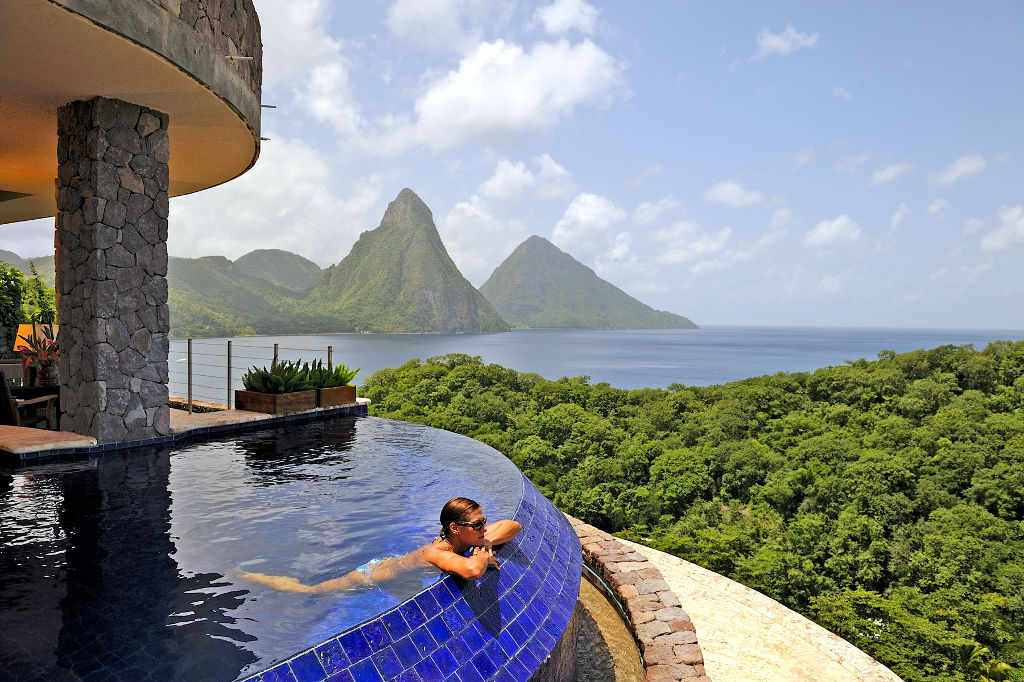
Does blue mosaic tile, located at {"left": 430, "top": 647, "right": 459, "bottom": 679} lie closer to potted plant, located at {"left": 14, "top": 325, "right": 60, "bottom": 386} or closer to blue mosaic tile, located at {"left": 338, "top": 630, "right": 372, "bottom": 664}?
blue mosaic tile, located at {"left": 338, "top": 630, "right": 372, "bottom": 664}

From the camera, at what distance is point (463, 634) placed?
2.80 metres

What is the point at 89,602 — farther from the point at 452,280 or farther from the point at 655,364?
the point at 452,280

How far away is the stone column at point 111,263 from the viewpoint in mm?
5438

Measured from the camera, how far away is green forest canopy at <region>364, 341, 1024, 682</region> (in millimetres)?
7738

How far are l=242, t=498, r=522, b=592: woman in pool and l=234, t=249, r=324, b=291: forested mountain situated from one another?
410 ft

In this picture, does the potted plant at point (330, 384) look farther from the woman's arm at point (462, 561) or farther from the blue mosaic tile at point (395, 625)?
the blue mosaic tile at point (395, 625)

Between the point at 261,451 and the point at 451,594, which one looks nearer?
the point at 451,594

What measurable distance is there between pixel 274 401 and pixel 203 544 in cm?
407

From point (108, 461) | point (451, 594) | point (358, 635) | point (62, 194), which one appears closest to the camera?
point (358, 635)

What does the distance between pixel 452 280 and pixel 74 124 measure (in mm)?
103251

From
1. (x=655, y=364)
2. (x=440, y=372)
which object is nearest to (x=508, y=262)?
(x=655, y=364)

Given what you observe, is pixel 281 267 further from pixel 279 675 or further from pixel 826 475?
pixel 279 675

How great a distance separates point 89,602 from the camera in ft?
8.67

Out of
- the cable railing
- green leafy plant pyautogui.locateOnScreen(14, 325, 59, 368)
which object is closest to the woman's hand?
the cable railing
